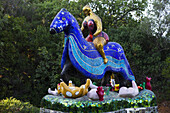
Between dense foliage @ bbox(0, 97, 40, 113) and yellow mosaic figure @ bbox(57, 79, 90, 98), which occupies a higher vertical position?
yellow mosaic figure @ bbox(57, 79, 90, 98)

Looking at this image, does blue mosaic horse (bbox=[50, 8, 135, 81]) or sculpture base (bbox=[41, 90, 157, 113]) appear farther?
blue mosaic horse (bbox=[50, 8, 135, 81])

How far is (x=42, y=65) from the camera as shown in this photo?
10.5 m

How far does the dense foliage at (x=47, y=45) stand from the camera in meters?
9.63

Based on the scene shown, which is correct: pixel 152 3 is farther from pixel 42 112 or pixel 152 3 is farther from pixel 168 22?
pixel 42 112

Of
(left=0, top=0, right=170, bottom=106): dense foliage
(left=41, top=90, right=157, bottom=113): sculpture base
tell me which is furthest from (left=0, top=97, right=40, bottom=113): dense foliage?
(left=0, top=0, right=170, bottom=106): dense foliage

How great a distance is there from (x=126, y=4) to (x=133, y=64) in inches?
138

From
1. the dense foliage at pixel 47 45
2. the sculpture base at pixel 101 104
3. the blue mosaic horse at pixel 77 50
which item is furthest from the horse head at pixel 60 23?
the dense foliage at pixel 47 45

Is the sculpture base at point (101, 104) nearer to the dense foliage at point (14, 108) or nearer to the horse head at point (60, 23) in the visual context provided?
the dense foliage at point (14, 108)

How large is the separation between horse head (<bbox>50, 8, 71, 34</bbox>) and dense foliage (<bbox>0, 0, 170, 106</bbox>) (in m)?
4.69

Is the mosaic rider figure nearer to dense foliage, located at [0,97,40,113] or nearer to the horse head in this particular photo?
the horse head

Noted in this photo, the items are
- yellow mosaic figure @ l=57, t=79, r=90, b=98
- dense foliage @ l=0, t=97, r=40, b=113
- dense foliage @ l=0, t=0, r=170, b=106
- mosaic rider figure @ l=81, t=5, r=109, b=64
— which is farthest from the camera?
dense foliage @ l=0, t=0, r=170, b=106

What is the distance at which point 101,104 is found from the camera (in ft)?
16.3

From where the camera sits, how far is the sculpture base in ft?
16.0

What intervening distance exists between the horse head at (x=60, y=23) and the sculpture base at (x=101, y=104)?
179 centimetres
